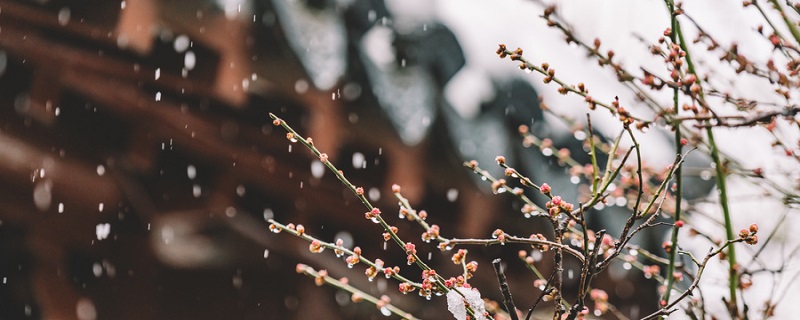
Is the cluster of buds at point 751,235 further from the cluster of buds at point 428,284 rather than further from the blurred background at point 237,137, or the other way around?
the blurred background at point 237,137

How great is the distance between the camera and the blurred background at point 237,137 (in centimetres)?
253

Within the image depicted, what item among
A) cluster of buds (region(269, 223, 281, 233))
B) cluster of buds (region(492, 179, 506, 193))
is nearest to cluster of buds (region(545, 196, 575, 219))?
cluster of buds (region(492, 179, 506, 193))

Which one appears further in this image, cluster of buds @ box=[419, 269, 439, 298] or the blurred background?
the blurred background

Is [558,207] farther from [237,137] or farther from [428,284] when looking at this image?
[237,137]

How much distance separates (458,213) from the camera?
11.8 feet

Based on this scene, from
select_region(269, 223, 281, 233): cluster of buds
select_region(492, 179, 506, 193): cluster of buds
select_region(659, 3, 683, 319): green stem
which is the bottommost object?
select_region(269, 223, 281, 233): cluster of buds

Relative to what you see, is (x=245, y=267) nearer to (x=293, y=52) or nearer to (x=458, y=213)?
(x=458, y=213)

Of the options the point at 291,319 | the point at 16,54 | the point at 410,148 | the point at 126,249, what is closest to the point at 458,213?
the point at 410,148

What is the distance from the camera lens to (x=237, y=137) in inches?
116

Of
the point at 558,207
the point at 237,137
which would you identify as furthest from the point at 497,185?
the point at 237,137

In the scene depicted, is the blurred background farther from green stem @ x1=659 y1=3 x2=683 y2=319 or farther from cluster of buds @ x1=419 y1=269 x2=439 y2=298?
cluster of buds @ x1=419 y1=269 x2=439 y2=298

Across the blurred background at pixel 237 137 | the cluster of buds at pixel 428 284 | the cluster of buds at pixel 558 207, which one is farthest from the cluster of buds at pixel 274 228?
the blurred background at pixel 237 137

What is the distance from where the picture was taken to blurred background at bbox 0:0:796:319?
253 centimetres

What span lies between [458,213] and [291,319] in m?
1.14
